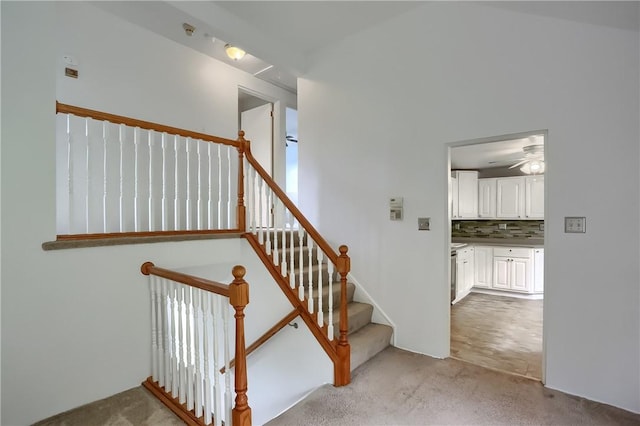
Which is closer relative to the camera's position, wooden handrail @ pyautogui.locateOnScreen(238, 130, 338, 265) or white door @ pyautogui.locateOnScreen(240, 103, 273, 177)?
wooden handrail @ pyautogui.locateOnScreen(238, 130, 338, 265)

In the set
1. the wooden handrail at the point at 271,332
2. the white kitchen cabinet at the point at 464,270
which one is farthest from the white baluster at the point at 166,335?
the white kitchen cabinet at the point at 464,270

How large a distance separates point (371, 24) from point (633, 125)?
7.87 feet

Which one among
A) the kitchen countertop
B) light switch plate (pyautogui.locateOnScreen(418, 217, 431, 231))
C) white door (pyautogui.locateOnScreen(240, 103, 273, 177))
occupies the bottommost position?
the kitchen countertop

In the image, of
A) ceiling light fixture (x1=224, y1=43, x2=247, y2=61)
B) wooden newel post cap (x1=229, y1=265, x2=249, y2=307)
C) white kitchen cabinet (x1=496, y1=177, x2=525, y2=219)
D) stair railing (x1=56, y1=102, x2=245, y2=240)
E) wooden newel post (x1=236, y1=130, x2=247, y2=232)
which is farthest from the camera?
white kitchen cabinet (x1=496, y1=177, x2=525, y2=219)

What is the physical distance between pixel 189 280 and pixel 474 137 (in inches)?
98.2

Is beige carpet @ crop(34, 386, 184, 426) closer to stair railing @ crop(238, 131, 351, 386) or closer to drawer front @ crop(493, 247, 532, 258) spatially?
stair railing @ crop(238, 131, 351, 386)

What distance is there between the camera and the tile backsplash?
5719 mm

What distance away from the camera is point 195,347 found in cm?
187

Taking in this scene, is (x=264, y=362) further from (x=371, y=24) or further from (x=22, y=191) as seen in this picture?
(x=371, y=24)

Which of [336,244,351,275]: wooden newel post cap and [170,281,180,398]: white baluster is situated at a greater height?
[336,244,351,275]: wooden newel post cap

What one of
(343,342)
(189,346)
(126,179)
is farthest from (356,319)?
(126,179)

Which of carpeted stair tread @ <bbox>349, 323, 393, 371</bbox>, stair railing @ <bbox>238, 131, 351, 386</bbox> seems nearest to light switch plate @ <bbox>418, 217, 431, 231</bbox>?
stair railing @ <bbox>238, 131, 351, 386</bbox>

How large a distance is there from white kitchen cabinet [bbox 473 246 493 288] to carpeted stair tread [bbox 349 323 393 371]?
3.31 metres

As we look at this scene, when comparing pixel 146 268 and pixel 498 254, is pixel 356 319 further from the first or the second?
pixel 498 254
